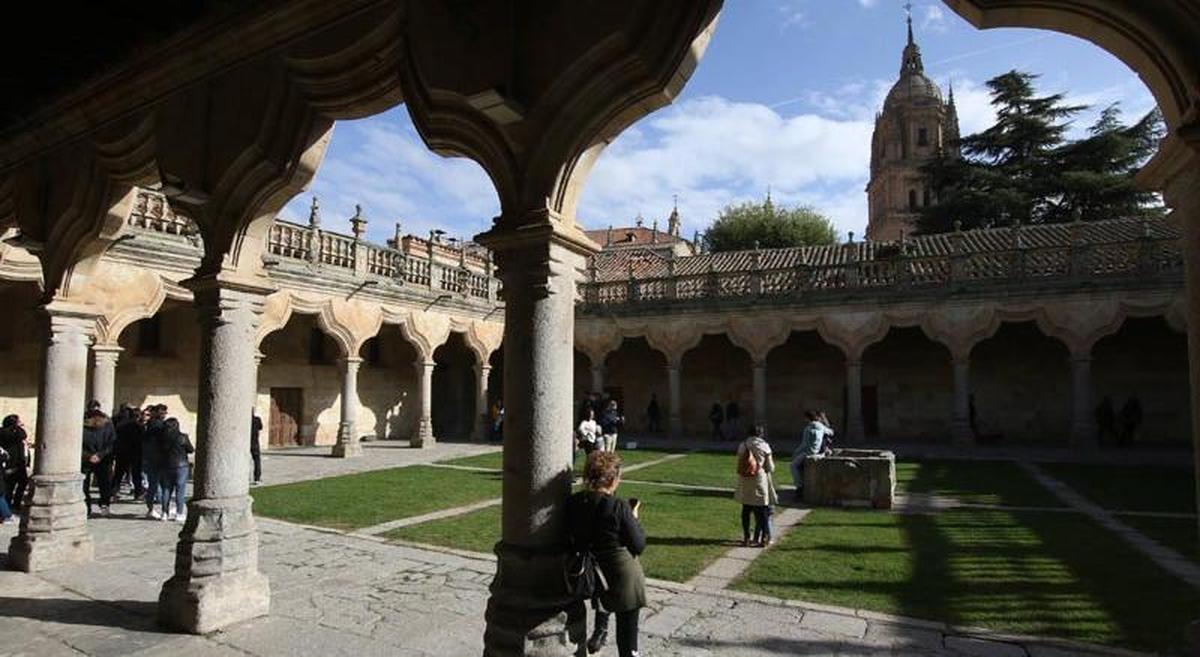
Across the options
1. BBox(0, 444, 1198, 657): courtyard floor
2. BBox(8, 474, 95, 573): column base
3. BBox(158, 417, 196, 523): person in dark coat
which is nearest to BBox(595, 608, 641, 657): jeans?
BBox(0, 444, 1198, 657): courtyard floor

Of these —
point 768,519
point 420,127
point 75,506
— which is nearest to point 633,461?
point 768,519

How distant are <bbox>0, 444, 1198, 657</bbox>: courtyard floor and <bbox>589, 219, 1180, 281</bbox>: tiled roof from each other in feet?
39.1

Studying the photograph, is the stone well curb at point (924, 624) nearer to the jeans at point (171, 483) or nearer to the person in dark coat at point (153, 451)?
the jeans at point (171, 483)

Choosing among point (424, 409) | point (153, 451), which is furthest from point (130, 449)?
point (424, 409)

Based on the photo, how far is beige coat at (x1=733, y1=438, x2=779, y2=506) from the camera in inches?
284

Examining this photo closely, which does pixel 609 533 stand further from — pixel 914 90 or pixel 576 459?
pixel 914 90

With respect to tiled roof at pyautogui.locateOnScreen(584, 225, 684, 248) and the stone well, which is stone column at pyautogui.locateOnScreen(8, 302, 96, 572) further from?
tiled roof at pyautogui.locateOnScreen(584, 225, 684, 248)

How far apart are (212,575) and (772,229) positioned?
39341mm

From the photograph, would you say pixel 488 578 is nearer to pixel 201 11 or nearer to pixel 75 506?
pixel 75 506

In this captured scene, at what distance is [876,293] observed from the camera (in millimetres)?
19219

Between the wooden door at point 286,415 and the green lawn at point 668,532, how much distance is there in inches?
472

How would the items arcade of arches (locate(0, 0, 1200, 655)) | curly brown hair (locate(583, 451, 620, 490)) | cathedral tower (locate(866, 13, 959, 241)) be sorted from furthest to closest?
1. cathedral tower (locate(866, 13, 959, 241))
2. curly brown hair (locate(583, 451, 620, 490))
3. arcade of arches (locate(0, 0, 1200, 655))

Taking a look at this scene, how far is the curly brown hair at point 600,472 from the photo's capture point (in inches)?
138

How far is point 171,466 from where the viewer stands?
348 inches
